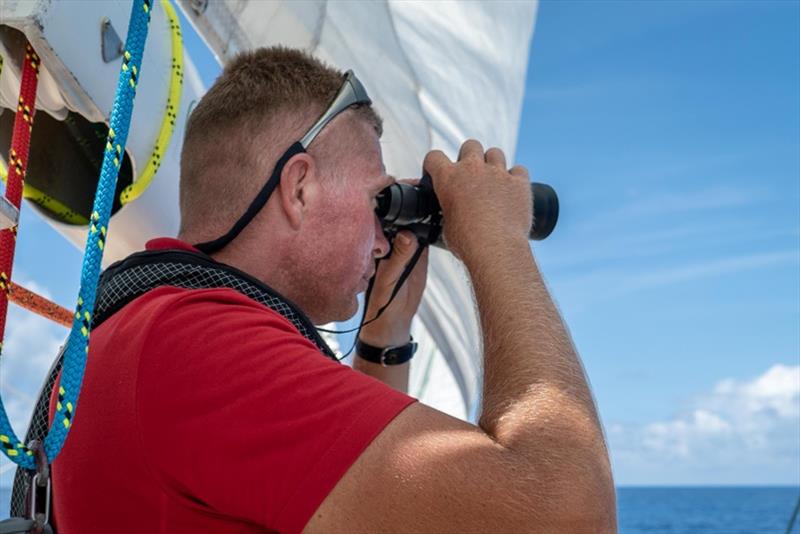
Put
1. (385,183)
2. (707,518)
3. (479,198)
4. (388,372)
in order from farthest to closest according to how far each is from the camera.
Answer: (707,518) → (388,372) → (385,183) → (479,198)

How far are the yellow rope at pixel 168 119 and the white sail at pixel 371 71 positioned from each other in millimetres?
14

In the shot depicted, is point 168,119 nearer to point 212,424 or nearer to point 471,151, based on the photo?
point 471,151

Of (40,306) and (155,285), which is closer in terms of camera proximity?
(155,285)

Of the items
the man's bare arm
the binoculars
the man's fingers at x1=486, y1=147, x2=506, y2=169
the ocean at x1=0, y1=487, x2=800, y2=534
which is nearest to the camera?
the man's bare arm

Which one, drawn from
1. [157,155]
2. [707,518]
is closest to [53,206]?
[157,155]

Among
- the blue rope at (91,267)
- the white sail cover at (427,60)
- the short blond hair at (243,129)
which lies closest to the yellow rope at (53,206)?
the short blond hair at (243,129)

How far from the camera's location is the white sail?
3.99 feet

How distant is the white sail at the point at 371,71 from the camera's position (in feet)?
3.99

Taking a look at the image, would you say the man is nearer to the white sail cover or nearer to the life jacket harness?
the life jacket harness

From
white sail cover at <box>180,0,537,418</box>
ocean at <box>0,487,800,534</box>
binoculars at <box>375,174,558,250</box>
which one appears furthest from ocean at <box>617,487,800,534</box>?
binoculars at <box>375,174,558,250</box>

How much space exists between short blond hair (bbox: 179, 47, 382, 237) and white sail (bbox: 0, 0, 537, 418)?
0.50 feet

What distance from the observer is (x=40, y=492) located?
2.76ft

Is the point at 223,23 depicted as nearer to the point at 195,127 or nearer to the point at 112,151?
the point at 195,127

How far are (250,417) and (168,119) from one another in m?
0.82
